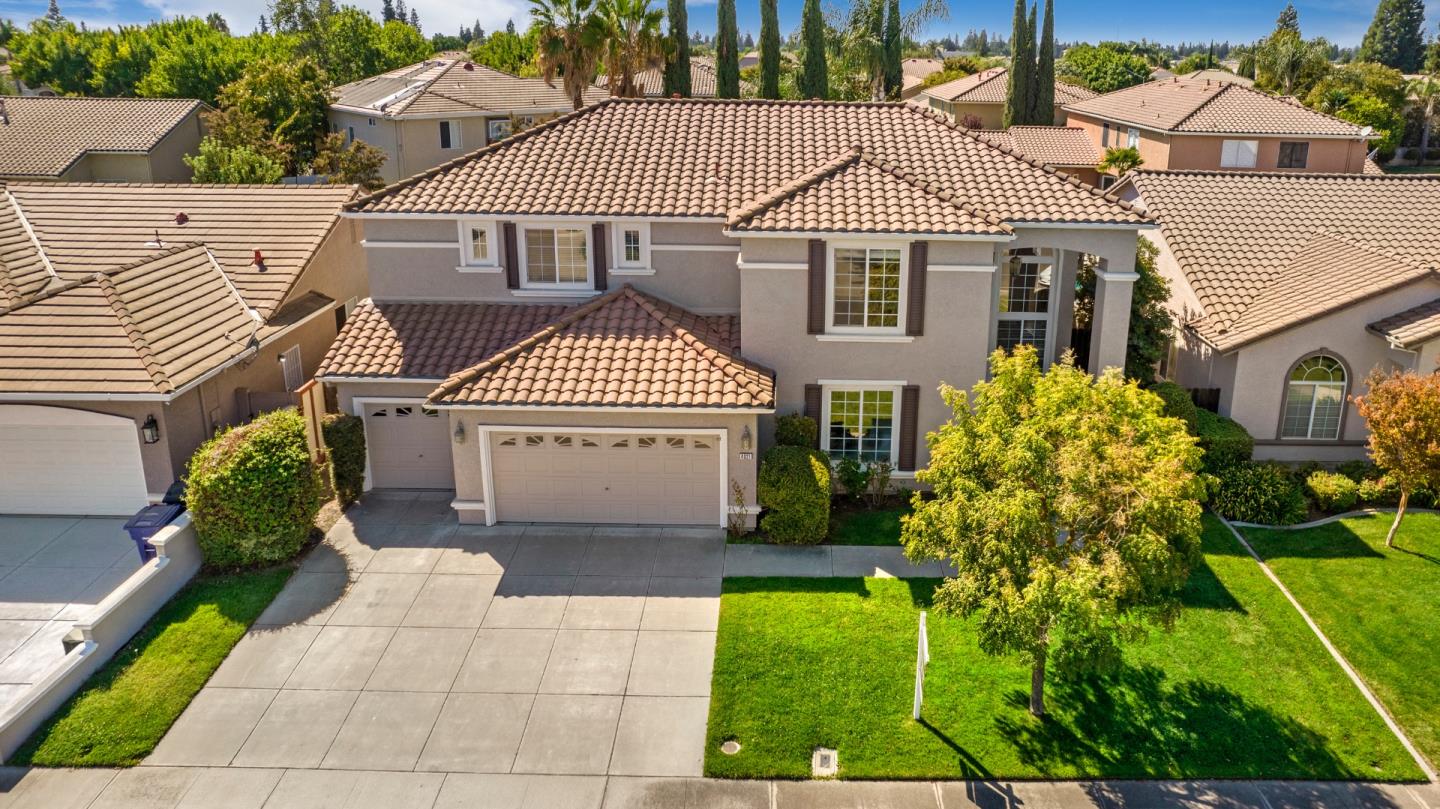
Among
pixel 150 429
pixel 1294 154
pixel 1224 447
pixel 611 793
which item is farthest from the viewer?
pixel 1294 154

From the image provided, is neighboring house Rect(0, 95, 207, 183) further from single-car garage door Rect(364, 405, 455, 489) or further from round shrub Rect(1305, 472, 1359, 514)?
round shrub Rect(1305, 472, 1359, 514)

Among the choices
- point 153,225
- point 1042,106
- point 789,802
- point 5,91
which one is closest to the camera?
point 789,802

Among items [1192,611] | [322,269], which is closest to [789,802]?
[1192,611]

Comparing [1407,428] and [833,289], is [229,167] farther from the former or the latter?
[1407,428]

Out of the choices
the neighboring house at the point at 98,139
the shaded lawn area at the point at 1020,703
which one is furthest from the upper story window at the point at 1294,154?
the neighboring house at the point at 98,139

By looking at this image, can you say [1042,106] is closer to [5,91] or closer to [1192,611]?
[1192,611]

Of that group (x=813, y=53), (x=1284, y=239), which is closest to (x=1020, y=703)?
(x=1284, y=239)

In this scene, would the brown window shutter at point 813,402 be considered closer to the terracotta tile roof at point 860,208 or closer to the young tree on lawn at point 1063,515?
the terracotta tile roof at point 860,208
